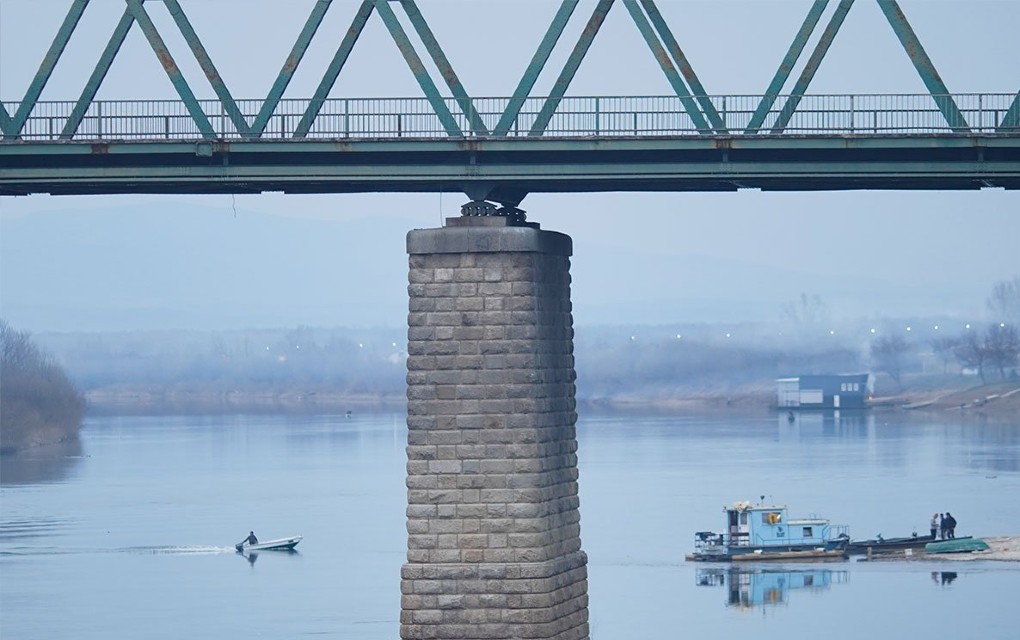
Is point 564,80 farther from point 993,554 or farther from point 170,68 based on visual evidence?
point 993,554

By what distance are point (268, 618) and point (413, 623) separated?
130ft

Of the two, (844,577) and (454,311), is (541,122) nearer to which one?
(454,311)

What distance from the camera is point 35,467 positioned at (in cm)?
17350

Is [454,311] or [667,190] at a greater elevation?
[667,190]

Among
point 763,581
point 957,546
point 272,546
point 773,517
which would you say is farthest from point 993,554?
point 272,546

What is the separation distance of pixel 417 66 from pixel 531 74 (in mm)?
2526

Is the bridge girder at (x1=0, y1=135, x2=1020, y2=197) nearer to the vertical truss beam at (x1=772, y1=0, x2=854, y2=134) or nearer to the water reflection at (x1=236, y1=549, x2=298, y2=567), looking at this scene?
the vertical truss beam at (x1=772, y1=0, x2=854, y2=134)

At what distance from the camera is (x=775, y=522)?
9450 centimetres

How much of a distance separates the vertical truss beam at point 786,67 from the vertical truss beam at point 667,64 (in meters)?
1.04

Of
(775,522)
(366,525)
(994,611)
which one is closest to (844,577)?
(775,522)

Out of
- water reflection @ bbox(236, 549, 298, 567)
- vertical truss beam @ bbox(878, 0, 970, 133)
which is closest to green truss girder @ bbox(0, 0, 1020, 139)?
vertical truss beam @ bbox(878, 0, 970, 133)

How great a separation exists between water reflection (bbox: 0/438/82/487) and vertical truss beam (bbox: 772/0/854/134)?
11586 centimetres

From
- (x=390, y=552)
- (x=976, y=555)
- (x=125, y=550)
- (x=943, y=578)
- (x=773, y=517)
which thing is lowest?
(x=943, y=578)

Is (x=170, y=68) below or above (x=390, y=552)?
above
